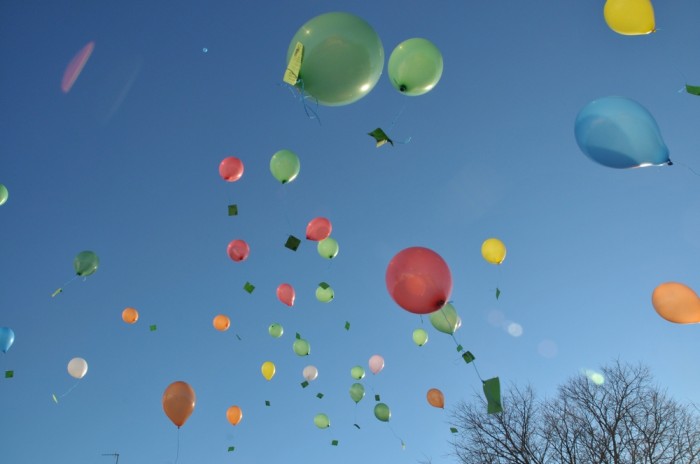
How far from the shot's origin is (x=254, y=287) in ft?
22.5

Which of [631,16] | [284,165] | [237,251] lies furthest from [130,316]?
[631,16]

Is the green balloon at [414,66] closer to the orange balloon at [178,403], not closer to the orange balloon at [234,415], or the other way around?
the orange balloon at [178,403]

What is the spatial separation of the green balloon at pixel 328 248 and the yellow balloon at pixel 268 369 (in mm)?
2549

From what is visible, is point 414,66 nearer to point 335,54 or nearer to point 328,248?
point 335,54

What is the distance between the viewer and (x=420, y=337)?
25.0 feet

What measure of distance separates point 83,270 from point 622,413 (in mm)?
12869

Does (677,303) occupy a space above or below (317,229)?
above

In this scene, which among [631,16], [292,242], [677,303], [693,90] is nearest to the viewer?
[693,90]

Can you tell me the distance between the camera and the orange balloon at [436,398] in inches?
289

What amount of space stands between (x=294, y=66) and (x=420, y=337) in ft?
17.9

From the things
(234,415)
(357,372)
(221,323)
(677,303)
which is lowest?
(234,415)

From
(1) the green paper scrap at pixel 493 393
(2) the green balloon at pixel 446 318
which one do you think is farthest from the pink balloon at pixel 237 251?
(1) the green paper scrap at pixel 493 393

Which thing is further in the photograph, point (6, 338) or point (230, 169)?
point (6, 338)

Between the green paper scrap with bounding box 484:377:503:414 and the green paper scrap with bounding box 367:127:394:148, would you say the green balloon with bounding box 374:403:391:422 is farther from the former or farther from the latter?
the green paper scrap with bounding box 367:127:394:148
